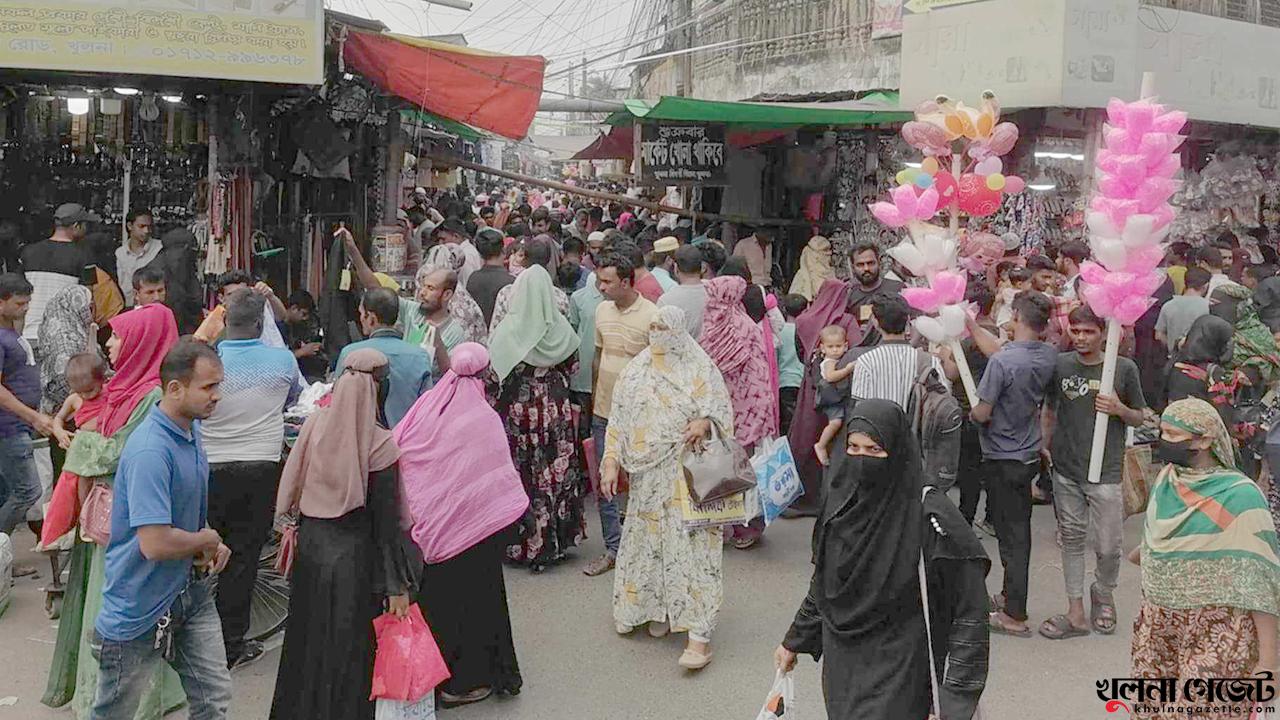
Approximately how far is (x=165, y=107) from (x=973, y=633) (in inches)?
308

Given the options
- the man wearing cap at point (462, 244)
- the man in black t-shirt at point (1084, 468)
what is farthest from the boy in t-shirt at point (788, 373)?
the man wearing cap at point (462, 244)

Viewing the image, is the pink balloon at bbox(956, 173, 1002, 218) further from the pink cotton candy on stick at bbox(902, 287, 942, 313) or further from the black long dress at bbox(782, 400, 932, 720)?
the black long dress at bbox(782, 400, 932, 720)

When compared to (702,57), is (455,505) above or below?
below

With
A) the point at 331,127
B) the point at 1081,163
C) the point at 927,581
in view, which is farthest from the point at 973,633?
the point at 1081,163

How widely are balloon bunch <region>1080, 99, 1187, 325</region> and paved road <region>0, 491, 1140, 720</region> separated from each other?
1762 millimetres

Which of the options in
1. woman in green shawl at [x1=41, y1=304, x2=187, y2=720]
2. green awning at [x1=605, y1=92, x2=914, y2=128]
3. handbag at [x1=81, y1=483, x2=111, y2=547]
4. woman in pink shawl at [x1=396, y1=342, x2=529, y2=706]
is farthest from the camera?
green awning at [x1=605, y1=92, x2=914, y2=128]

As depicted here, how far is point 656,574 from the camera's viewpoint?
18.5ft

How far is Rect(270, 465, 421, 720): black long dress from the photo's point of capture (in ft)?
13.4

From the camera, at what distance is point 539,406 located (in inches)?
262

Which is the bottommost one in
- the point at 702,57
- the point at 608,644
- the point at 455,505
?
the point at 608,644

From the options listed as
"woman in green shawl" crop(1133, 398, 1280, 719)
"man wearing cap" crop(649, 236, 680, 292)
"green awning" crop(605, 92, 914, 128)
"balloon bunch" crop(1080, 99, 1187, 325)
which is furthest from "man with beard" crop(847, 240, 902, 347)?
"woman in green shawl" crop(1133, 398, 1280, 719)

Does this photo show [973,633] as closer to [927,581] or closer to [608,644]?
[927,581]

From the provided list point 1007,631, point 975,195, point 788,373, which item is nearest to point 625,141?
point 788,373

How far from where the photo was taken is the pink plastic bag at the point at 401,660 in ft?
13.5
